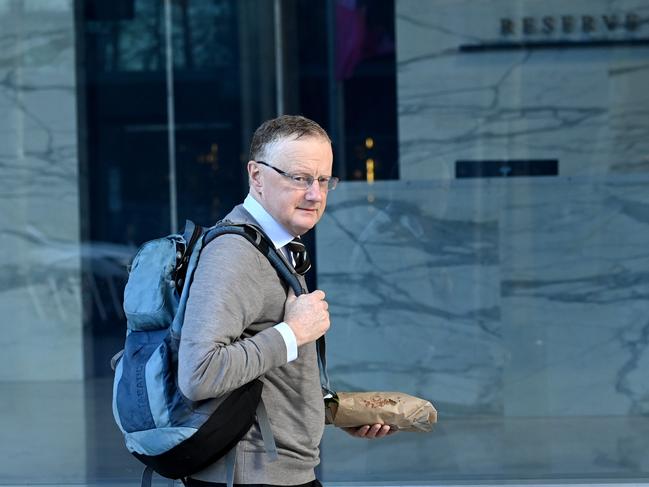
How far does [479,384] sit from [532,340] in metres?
0.40

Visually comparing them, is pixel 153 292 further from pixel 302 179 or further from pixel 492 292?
pixel 492 292

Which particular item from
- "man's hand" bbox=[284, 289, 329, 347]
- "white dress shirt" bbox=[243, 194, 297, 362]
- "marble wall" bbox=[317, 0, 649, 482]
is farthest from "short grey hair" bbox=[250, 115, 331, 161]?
"marble wall" bbox=[317, 0, 649, 482]

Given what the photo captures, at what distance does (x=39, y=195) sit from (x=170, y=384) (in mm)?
5607

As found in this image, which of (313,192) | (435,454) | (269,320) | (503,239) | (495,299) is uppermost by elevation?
(313,192)

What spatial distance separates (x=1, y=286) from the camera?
A: 764 centimetres

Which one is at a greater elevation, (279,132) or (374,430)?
(279,132)

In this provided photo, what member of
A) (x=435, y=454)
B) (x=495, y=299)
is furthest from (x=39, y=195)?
(x=435, y=454)

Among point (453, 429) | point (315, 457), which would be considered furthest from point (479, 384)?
point (315, 457)

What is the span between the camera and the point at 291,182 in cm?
261

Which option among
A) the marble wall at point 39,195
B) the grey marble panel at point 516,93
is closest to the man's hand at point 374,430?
the grey marble panel at point 516,93

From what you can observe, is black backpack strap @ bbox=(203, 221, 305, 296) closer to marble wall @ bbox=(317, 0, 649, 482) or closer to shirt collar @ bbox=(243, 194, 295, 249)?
shirt collar @ bbox=(243, 194, 295, 249)

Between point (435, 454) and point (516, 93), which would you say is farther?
point (516, 93)

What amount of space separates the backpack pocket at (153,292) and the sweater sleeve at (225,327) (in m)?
0.09

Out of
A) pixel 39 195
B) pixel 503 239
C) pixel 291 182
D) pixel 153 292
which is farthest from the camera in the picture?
pixel 39 195
